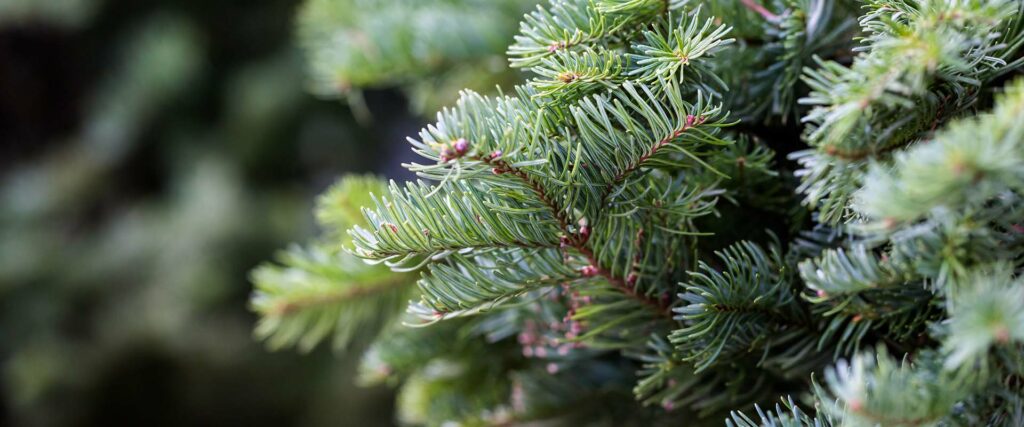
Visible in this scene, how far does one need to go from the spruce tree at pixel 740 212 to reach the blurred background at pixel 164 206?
1.05m

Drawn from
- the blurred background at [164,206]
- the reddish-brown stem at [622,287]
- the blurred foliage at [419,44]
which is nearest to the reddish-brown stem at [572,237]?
the reddish-brown stem at [622,287]

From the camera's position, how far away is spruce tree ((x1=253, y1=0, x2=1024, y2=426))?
256 millimetres

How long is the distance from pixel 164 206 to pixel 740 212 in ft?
4.61

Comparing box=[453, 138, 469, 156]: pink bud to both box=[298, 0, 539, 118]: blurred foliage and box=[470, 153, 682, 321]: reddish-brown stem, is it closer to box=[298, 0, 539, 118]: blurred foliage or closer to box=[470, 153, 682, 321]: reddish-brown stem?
box=[470, 153, 682, 321]: reddish-brown stem

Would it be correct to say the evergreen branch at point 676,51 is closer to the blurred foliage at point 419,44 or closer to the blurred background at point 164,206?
the blurred foliage at point 419,44

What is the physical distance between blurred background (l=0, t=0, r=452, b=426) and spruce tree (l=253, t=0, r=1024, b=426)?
105cm

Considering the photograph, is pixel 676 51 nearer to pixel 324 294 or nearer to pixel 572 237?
pixel 572 237

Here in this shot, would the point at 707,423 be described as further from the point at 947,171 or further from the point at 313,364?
the point at 313,364

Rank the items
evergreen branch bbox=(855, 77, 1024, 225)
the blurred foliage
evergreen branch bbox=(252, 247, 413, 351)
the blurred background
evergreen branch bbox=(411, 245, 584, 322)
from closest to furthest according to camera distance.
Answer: evergreen branch bbox=(855, 77, 1024, 225)
evergreen branch bbox=(411, 245, 584, 322)
evergreen branch bbox=(252, 247, 413, 351)
the blurred foliage
the blurred background

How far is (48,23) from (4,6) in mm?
79

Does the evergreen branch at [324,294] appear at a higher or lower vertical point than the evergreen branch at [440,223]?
higher

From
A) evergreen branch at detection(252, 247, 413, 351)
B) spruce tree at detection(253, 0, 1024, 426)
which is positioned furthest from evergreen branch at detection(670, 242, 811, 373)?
evergreen branch at detection(252, 247, 413, 351)

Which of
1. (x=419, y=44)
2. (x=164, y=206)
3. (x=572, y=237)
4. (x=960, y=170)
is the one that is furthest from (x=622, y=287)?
(x=164, y=206)

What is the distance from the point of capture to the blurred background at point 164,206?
1456mm
